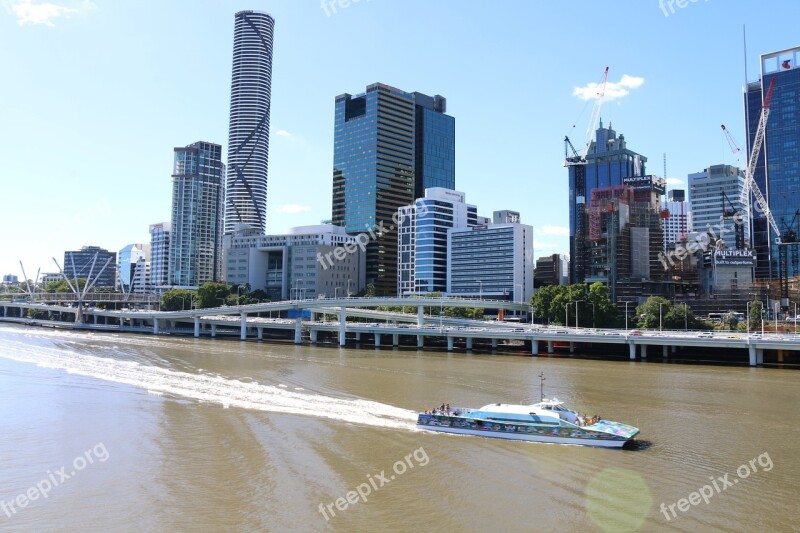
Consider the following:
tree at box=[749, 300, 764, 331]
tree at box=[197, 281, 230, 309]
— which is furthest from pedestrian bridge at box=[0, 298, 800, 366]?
tree at box=[749, 300, 764, 331]

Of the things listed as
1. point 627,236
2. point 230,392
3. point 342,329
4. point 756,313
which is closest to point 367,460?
point 230,392

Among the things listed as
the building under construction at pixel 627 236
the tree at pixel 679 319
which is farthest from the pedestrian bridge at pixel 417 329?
the building under construction at pixel 627 236

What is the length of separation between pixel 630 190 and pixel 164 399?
589 feet

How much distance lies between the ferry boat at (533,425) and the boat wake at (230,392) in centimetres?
278

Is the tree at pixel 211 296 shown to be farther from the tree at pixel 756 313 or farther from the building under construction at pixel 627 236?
the tree at pixel 756 313

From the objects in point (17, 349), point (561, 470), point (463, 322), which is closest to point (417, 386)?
point (561, 470)

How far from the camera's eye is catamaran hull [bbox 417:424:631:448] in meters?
36.7

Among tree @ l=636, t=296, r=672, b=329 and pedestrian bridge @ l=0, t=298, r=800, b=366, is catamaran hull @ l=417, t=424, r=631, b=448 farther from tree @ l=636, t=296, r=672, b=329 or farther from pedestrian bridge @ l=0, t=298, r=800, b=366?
tree @ l=636, t=296, r=672, b=329

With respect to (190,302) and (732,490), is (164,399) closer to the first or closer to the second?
(732,490)

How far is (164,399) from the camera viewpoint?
51812 millimetres

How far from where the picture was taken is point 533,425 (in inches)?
1542
